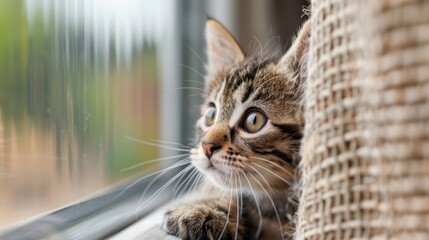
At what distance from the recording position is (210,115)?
1.15 metres

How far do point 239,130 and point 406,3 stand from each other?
0.55 meters

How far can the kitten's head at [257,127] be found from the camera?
0.96m

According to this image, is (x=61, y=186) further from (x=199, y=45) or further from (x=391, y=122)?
(x=199, y=45)

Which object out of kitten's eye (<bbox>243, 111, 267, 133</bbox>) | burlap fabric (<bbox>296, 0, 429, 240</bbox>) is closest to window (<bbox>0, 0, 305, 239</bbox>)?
kitten's eye (<bbox>243, 111, 267, 133</bbox>)

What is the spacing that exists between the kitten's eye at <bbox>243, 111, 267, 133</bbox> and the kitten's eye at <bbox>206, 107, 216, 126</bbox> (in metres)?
0.12

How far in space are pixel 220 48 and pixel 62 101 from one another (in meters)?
0.47

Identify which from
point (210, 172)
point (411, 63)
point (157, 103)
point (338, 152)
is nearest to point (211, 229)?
point (210, 172)

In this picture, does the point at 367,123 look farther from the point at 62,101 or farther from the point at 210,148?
the point at 62,101

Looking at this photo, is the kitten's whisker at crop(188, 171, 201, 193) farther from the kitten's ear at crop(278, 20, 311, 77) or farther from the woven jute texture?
the woven jute texture

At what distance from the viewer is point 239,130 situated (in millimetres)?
1019

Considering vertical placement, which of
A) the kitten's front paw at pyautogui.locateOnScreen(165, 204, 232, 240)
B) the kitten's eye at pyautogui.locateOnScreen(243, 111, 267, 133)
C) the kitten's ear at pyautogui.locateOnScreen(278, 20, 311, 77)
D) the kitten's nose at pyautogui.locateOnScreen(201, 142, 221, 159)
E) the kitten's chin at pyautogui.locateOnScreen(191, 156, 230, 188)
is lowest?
the kitten's front paw at pyautogui.locateOnScreen(165, 204, 232, 240)

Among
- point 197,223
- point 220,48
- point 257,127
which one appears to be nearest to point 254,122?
point 257,127

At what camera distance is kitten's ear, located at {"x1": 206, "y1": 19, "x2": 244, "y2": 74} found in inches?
48.2

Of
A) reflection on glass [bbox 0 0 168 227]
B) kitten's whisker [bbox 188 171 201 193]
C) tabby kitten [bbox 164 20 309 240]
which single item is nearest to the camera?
reflection on glass [bbox 0 0 168 227]
